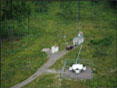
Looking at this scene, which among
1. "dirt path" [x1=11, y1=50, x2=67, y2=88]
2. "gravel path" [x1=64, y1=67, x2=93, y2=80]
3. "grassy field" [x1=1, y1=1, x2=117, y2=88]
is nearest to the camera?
"gravel path" [x1=64, y1=67, x2=93, y2=80]

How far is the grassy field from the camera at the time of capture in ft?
53.2

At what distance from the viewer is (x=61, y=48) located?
21.2 metres

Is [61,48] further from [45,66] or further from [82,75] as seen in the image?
[82,75]

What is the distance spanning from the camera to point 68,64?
18.0m

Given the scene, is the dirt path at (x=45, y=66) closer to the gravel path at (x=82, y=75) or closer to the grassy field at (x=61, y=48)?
the grassy field at (x=61, y=48)

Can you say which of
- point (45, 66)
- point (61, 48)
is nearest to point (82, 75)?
point (45, 66)

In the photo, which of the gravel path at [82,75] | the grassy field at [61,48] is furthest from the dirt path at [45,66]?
the gravel path at [82,75]

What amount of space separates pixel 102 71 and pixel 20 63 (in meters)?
7.06

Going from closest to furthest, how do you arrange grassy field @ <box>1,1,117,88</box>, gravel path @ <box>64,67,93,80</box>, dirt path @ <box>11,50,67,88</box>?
gravel path @ <box>64,67,93,80</box> → grassy field @ <box>1,1,117,88</box> → dirt path @ <box>11,50,67,88</box>

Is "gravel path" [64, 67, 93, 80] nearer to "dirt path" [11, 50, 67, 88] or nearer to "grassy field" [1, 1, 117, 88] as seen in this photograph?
"grassy field" [1, 1, 117, 88]

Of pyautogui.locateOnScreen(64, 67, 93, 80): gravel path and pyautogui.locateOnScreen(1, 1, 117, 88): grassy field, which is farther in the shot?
pyautogui.locateOnScreen(1, 1, 117, 88): grassy field

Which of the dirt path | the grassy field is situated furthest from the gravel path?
the dirt path

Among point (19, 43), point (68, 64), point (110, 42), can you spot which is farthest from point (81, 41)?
point (19, 43)

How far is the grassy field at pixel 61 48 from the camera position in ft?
53.2
